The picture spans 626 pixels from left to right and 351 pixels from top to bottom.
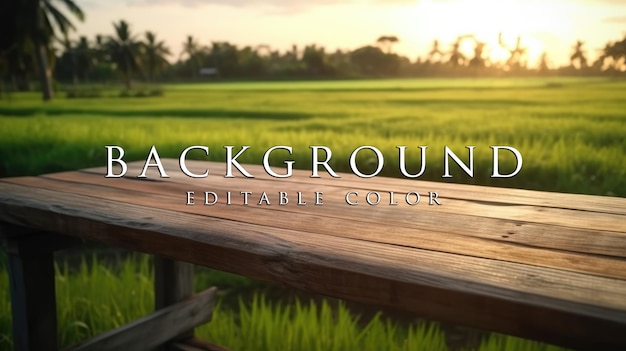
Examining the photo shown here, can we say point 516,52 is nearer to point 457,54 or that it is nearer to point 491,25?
point 491,25

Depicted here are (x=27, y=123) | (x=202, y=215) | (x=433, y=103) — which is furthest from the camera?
(x=433, y=103)

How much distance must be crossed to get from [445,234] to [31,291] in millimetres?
834

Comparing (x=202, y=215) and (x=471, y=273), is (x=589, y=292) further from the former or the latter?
(x=202, y=215)

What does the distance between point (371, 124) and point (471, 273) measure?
2.87m

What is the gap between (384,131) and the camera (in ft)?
9.99

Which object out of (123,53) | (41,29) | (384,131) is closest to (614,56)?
(384,131)

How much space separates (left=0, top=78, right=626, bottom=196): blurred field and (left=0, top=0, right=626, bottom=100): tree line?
21cm

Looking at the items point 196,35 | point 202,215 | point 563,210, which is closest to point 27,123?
point 196,35

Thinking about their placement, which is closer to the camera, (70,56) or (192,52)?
(192,52)

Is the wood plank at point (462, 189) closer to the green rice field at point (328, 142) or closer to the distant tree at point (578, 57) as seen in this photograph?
the green rice field at point (328, 142)

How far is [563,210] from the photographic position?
901 millimetres

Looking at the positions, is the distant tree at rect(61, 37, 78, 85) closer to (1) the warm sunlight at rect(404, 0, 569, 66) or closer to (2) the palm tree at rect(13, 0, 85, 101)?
(2) the palm tree at rect(13, 0, 85, 101)

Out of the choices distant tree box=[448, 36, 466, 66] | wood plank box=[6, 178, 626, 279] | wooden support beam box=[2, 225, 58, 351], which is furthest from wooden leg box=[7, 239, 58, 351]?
distant tree box=[448, 36, 466, 66]

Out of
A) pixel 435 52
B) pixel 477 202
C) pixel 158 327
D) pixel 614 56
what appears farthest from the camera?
pixel 435 52
